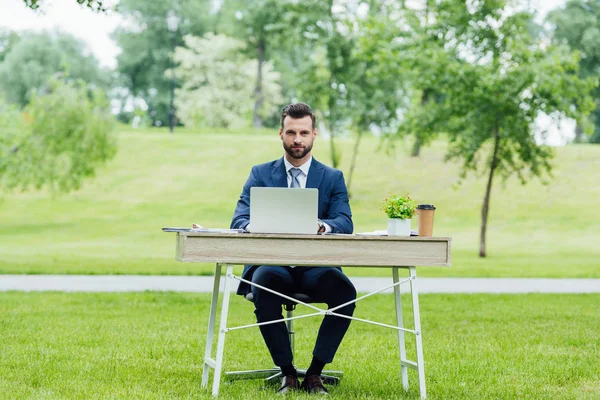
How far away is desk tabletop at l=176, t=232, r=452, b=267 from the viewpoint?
4.86 meters

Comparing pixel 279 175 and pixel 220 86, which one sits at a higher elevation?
pixel 220 86

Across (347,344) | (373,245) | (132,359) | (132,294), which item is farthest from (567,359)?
(132,294)

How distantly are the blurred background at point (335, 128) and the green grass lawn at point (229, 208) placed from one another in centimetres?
11

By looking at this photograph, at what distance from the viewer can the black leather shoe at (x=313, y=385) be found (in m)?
5.34

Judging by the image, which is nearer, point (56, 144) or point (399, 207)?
point (399, 207)

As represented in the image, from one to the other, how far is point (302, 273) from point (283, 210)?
805 mm

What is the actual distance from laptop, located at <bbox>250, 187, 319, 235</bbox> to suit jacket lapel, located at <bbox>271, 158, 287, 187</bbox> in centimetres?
72

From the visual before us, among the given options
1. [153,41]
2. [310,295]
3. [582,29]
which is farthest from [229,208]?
[153,41]

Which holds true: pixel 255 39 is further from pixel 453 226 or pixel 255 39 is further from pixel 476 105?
pixel 476 105

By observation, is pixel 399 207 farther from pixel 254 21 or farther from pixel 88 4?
pixel 254 21

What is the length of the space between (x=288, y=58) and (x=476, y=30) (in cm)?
3469

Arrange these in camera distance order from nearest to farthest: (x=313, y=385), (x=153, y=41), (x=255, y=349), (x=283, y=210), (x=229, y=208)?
1. (x=283, y=210)
2. (x=313, y=385)
3. (x=255, y=349)
4. (x=229, y=208)
5. (x=153, y=41)

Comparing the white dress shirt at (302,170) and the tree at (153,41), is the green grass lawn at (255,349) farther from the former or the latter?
the tree at (153,41)

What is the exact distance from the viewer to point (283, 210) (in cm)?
491
